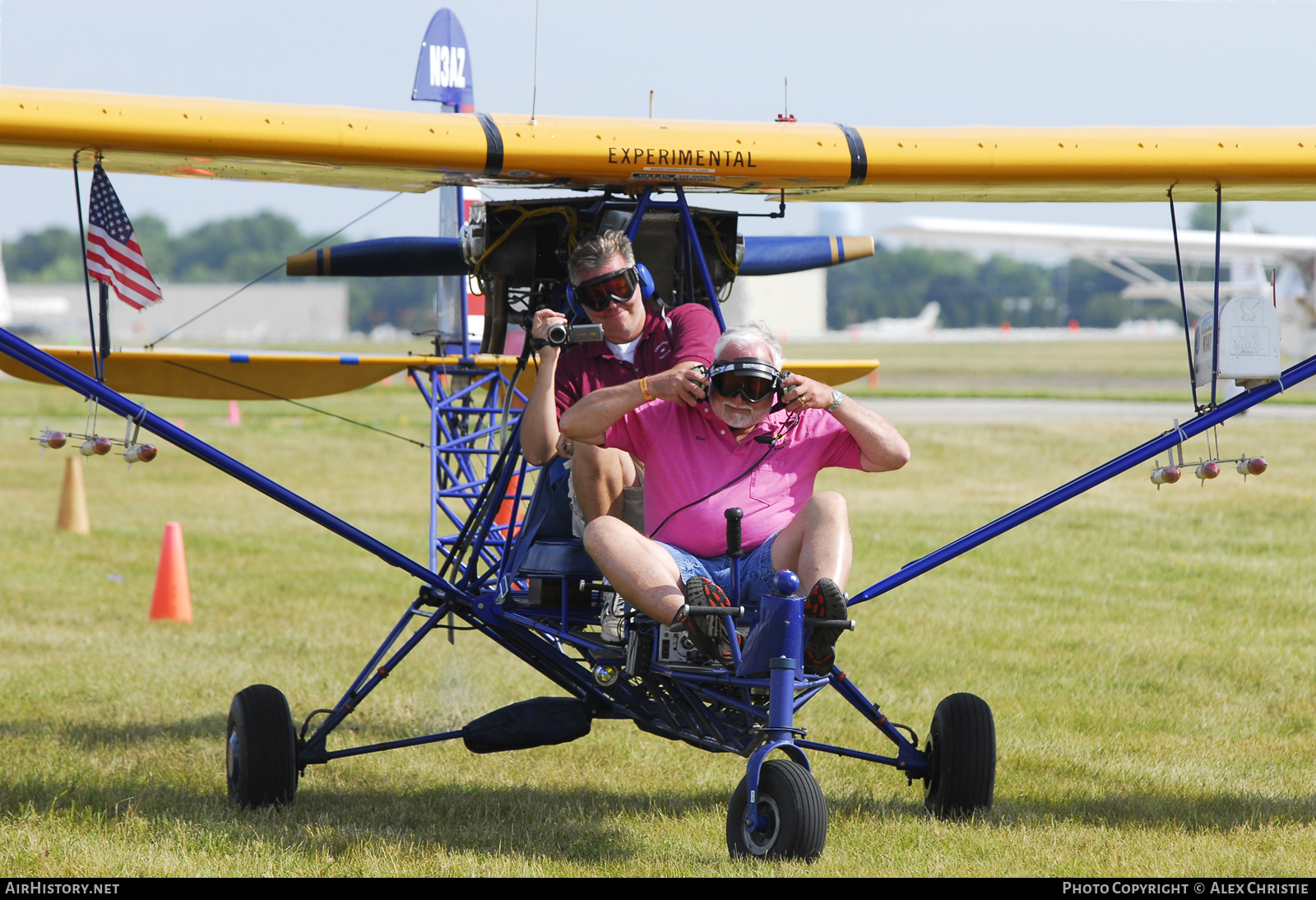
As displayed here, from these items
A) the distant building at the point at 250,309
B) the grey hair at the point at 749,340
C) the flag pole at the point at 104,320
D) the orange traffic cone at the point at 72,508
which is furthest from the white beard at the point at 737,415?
the distant building at the point at 250,309

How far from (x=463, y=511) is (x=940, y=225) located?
19.9 meters

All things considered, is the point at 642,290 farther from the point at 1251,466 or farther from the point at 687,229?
the point at 1251,466

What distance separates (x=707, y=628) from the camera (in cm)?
387

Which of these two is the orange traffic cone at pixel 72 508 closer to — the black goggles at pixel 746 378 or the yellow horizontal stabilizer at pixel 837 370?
the yellow horizontal stabilizer at pixel 837 370

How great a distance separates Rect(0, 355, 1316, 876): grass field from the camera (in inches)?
169

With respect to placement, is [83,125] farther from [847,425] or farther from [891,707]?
[891,707]

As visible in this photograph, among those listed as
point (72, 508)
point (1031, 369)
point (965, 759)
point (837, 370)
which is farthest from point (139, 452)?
point (1031, 369)

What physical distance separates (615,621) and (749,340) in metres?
0.98

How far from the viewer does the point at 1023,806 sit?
190 inches

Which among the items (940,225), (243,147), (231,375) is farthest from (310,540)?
(940,225)

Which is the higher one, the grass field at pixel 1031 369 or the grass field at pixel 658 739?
the grass field at pixel 1031 369

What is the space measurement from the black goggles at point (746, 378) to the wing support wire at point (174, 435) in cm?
144

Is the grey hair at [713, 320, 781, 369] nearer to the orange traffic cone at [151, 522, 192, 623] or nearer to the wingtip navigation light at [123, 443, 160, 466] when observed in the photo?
the wingtip navigation light at [123, 443, 160, 466]

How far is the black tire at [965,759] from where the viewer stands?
464cm
